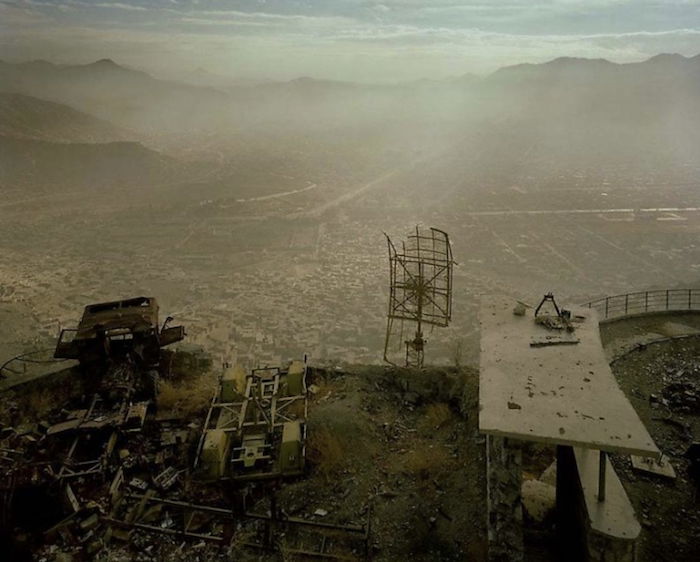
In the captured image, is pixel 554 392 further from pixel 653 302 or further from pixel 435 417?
pixel 653 302

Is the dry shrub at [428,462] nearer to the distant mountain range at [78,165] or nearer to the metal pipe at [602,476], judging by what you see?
the metal pipe at [602,476]

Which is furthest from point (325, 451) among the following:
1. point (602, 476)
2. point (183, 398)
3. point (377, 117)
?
point (377, 117)

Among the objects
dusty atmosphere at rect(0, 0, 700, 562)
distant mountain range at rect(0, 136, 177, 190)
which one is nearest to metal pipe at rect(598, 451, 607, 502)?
dusty atmosphere at rect(0, 0, 700, 562)

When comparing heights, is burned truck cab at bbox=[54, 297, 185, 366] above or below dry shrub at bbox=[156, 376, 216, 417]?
above

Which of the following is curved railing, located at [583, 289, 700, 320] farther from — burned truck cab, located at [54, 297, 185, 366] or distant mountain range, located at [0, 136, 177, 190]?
distant mountain range, located at [0, 136, 177, 190]

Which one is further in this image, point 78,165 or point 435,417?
point 78,165

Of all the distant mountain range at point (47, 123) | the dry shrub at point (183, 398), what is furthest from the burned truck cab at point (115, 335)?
the distant mountain range at point (47, 123)
